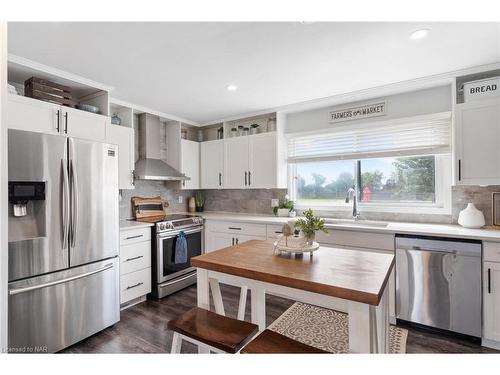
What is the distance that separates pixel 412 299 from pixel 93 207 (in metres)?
3.00

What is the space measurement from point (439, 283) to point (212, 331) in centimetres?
207

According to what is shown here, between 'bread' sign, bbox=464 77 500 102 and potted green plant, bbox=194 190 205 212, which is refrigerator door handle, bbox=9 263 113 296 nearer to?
potted green plant, bbox=194 190 205 212

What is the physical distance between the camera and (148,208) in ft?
11.9

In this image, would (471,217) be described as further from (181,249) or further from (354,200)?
(181,249)

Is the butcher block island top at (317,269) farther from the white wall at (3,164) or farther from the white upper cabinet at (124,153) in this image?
the white upper cabinet at (124,153)

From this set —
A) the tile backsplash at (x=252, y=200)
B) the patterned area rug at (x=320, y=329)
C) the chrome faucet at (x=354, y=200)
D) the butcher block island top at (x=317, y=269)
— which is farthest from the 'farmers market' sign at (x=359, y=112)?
the patterned area rug at (x=320, y=329)

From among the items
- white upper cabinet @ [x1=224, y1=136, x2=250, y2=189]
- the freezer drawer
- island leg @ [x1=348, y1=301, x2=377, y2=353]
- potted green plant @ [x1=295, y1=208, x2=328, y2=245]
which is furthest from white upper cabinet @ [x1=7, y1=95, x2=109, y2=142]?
island leg @ [x1=348, y1=301, x2=377, y2=353]

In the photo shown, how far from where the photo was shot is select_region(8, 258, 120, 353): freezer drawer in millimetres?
1791

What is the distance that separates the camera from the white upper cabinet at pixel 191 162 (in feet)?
13.0

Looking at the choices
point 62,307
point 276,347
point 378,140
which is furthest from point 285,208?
point 62,307

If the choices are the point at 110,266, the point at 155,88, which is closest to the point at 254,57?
the point at 155,88

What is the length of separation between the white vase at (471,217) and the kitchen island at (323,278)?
1.43 meters
